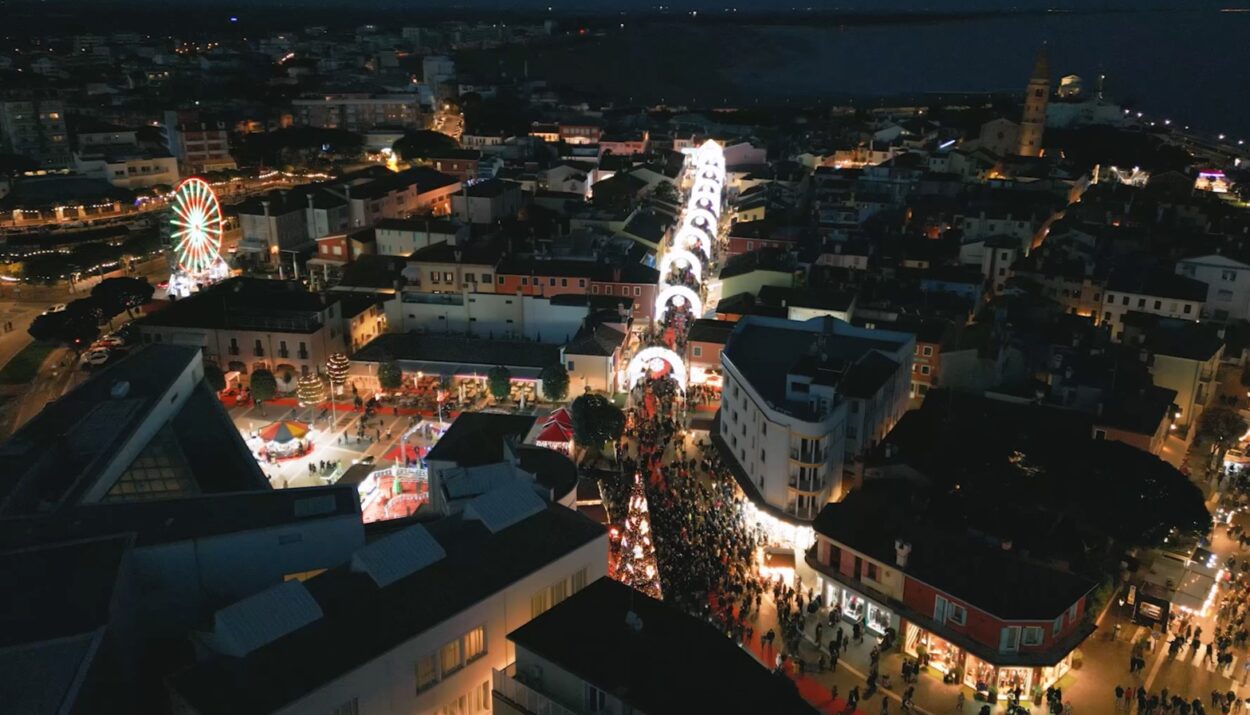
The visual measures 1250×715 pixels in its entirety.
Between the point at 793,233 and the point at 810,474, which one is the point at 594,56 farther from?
the point at 810,474

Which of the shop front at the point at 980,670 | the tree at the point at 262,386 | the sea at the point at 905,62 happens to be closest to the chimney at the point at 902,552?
the shop front at the point at 980,670

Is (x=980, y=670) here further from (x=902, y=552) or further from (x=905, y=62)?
(x=905, y=62)

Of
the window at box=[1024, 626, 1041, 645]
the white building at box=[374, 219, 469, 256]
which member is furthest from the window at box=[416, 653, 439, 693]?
the white building at box=[374, 219, 469, 256]

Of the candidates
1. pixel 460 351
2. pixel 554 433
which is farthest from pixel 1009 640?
pixel 460 351

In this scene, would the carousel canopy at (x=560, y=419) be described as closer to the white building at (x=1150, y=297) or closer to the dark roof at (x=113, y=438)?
the dark roof at (x=113, y=438)

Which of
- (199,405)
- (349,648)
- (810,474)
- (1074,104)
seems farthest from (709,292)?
(1074,104)

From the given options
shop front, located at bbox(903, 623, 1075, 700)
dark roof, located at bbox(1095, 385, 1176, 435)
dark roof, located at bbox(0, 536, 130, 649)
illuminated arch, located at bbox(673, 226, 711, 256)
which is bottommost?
shop front, located at bbox(903, 623, 1075, 700)

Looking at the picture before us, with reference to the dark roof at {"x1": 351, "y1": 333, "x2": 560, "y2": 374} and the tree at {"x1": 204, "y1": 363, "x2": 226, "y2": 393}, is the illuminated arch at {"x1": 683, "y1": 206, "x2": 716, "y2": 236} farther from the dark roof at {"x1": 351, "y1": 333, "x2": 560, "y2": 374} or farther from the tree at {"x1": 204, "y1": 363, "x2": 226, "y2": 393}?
the tree at {"x1": 204, "y1": 363, "x2": 226, "y2": 393}
